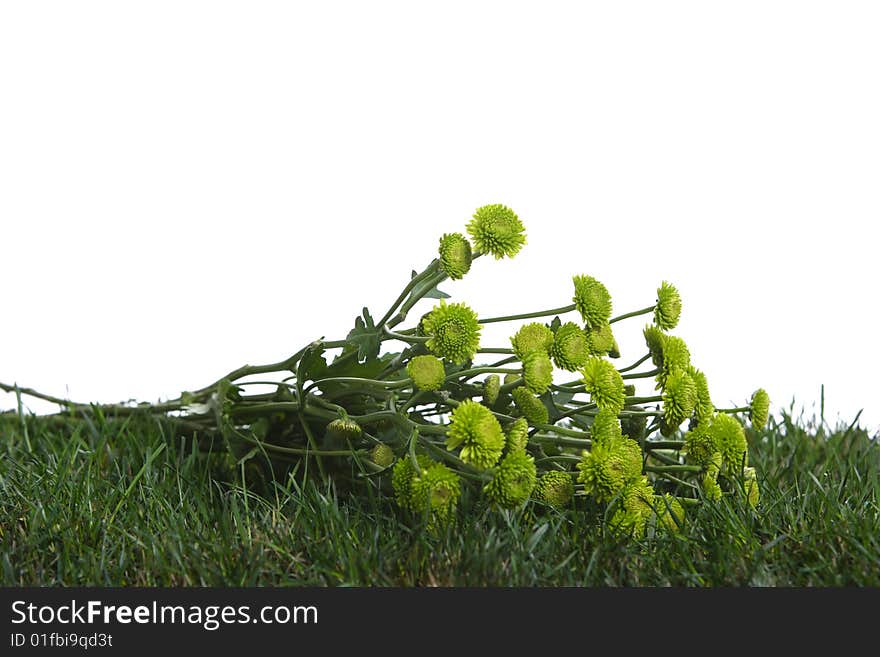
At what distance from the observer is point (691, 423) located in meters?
1.89

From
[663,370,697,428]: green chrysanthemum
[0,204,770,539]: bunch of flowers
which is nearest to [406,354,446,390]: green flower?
[0,204,770,539]: bunch of flowers

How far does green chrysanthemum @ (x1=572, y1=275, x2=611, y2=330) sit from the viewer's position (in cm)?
173

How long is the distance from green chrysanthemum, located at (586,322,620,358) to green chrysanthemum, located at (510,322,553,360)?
0.08m

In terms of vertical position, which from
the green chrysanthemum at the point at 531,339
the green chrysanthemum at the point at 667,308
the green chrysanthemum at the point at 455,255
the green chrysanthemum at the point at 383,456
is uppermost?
the green chrysanthemum at the point at 455,255

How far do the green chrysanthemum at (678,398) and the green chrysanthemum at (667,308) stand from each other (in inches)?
4.2

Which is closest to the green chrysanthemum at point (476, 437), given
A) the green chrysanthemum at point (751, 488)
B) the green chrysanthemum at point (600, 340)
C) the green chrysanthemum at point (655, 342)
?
the green chrysanthemum at point (600, 340)

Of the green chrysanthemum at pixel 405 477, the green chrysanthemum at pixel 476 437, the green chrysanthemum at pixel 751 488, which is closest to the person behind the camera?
the green chrysanthemum at pixel 476 437

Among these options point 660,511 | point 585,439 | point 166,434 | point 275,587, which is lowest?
point 275,587

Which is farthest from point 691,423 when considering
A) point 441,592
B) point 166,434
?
point 166,434

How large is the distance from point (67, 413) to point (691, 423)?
173cm

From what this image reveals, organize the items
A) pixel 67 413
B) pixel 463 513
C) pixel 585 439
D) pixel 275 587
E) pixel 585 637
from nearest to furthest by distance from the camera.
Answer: pixel 585 637 → pixel 275 587 → pixel 463 513 → pixel 585 439 → pixel 67 413

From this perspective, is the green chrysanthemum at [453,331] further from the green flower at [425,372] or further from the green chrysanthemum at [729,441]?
the green chrysanthemum at [729,441]

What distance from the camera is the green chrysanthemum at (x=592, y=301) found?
5.69 ft

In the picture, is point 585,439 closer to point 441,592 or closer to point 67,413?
point 441,592
